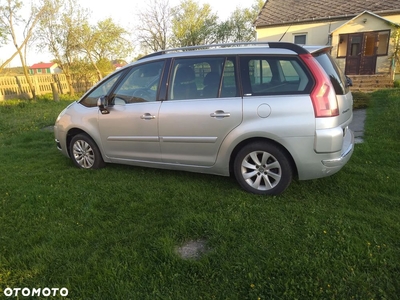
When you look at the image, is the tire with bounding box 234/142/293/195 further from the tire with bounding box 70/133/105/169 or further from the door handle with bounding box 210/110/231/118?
the tire with bounding box 70/133/105/169

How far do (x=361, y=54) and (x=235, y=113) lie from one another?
16130mm

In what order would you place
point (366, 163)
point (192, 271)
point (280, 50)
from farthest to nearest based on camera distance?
1. point (366, 163)
2. point (280, 50)
3. point (192, 271)

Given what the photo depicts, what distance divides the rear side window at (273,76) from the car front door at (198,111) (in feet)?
0.53

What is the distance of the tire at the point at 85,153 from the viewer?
14.3ft

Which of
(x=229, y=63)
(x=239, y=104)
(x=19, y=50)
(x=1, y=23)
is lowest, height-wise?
(x=239, y=104)

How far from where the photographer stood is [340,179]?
3568 mm

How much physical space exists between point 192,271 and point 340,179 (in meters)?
2.35

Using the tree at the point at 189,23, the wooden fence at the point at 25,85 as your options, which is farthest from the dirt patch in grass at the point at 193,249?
the tree at the point at 189,23

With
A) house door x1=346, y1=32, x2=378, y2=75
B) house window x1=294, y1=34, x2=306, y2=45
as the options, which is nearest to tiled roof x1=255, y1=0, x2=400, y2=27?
house window x1=294, y1=34, x2=306, y2=45

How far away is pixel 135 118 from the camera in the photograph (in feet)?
12.5

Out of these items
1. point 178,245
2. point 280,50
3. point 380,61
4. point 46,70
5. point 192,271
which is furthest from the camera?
point 46,70

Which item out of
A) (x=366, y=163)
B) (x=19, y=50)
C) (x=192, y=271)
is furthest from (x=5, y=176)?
(x=19, y=50)

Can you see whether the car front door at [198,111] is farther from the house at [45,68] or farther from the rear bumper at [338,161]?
the house at [45,68]

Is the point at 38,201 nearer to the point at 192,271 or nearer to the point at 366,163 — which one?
the point at 192,271
